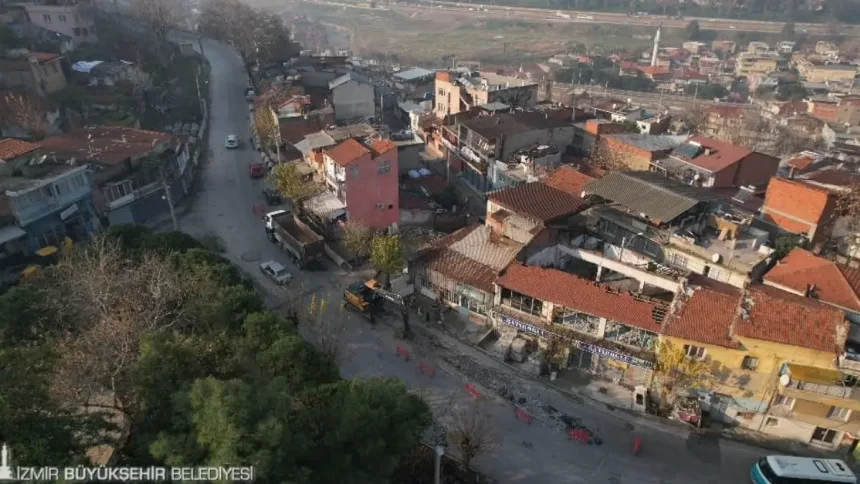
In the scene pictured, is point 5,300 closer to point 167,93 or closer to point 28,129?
point 28,129

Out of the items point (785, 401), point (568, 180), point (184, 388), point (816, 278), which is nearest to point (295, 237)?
point (568, 180)

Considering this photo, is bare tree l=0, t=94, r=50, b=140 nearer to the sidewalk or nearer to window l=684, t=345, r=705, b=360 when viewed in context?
the sidewalk

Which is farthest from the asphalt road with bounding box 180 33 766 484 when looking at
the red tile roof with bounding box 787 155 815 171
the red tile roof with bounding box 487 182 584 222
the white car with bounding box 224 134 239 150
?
the red tile roof with bounding box 787 155 815 171

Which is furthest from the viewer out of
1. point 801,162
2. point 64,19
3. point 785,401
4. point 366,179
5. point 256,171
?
point 64,19

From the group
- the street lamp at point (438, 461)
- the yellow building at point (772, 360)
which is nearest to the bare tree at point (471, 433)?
the street lamp at point (438, 461)

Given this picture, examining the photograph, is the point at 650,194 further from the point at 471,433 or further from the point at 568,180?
the point at 471,433

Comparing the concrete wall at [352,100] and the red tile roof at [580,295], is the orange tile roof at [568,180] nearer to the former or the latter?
the red tile roof at [580,295]
